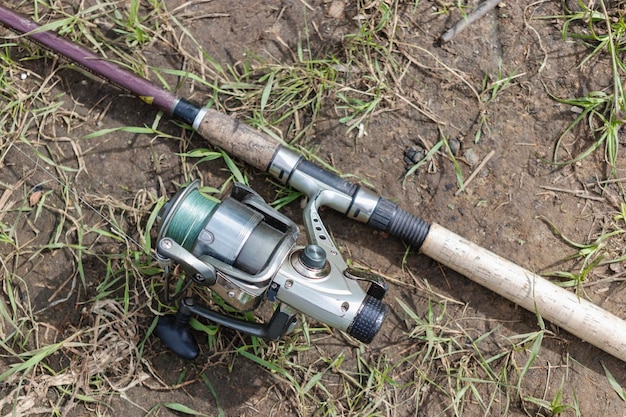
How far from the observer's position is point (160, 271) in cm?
345

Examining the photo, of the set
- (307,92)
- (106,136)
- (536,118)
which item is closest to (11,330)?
(106,136)

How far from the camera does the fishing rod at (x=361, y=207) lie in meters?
3.32

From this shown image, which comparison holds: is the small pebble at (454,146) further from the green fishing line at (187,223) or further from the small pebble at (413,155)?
the green fishing line at (187,223)

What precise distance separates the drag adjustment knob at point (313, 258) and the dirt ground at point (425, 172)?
608 mm

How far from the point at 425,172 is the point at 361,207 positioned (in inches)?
18.7

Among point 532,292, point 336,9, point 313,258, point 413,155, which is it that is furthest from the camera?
point 336,9

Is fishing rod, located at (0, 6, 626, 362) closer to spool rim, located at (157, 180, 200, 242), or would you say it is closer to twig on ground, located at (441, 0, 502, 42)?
spool rim, located at (157, 180, 200, 242)

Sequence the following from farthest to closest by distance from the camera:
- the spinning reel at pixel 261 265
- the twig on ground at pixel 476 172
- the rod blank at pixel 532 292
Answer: the twig on ground at pixel 476 172 < the rod blank at pixel 532 292 < the spinning reel at pixel 261 265

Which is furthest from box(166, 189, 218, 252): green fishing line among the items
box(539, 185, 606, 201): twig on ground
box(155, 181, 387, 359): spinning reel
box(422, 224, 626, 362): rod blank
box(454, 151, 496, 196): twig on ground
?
box(539, 185, 606, 201): twig on ground

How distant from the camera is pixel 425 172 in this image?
3625 mm

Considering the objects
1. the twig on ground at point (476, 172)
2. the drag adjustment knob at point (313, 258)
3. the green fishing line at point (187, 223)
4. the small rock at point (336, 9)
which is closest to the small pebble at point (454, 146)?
the twig on ground at point (476, 172)

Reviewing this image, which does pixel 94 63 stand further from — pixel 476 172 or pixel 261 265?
pixel 476 172

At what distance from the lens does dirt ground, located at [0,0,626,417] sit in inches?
137

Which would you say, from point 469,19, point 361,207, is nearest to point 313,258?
point 361,207
